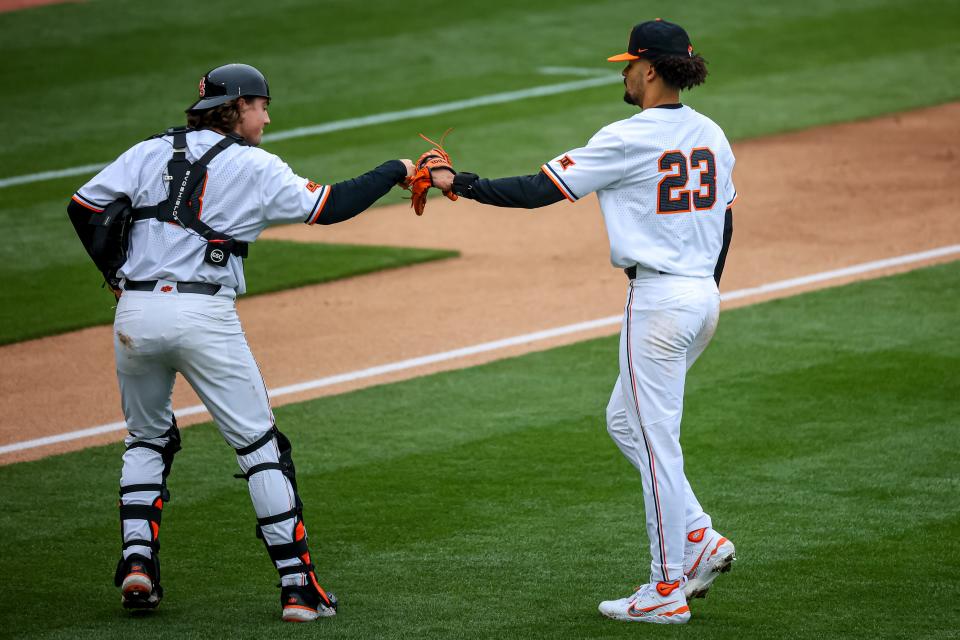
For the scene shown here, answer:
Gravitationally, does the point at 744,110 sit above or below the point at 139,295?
below

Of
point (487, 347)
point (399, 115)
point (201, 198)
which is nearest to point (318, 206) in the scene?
point (201, 198)

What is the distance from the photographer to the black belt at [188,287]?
522 centimetres

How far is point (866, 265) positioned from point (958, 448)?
154 inches

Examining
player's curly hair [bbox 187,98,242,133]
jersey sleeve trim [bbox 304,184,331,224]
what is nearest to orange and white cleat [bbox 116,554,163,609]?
jersey sleeve trim [bbox 304,184,331,224]

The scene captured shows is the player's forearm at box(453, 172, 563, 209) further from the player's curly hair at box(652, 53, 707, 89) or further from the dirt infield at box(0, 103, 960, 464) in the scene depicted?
the dirt infield at box(0, 103, 960, 464)

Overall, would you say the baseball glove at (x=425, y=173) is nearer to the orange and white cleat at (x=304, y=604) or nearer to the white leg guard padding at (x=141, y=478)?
the white leg guard padding at (x=141, y=478)

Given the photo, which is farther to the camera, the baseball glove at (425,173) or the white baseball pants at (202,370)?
the baseball glove at (425,173)

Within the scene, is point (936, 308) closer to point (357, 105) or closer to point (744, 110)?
point (744, 110)

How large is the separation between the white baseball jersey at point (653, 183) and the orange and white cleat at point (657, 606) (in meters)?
1.12

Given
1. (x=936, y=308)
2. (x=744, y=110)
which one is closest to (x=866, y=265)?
(x=936, y=308)

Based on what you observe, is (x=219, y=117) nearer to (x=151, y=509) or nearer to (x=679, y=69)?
(x=151, y=509)

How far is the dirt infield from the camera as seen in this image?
894 centimetres

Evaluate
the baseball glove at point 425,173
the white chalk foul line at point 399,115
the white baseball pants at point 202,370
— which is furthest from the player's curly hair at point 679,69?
the white chalk foul line at point 399,115

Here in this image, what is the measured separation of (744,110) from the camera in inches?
659
